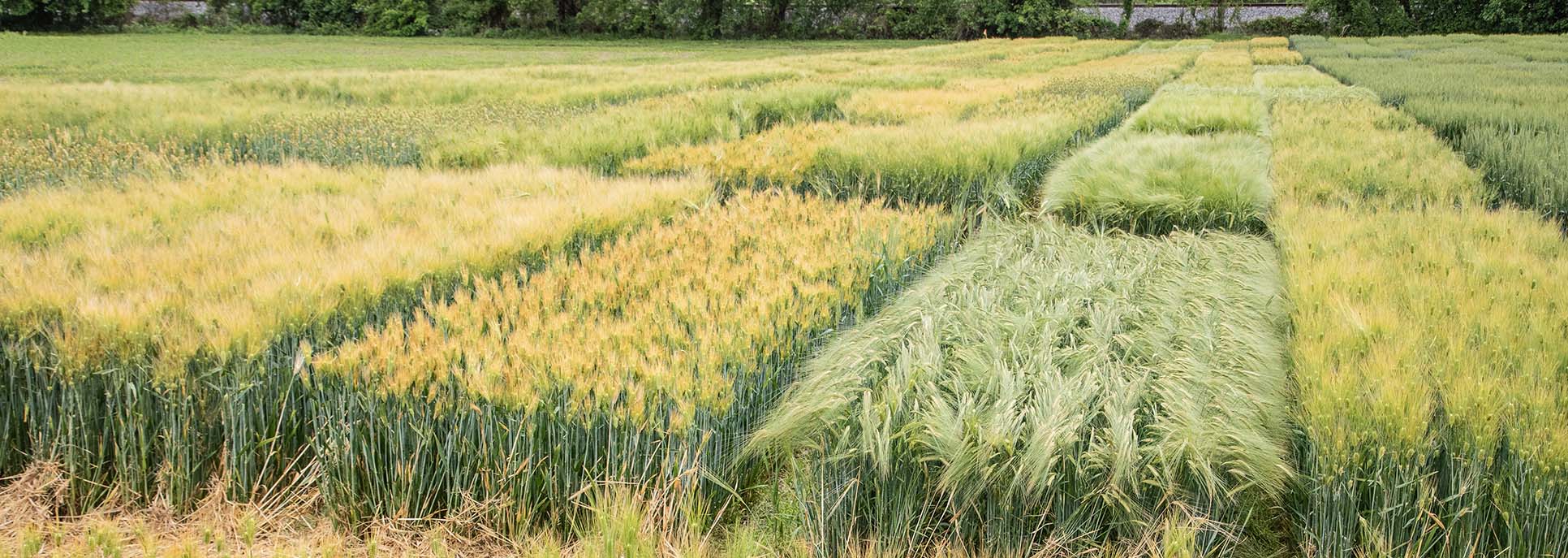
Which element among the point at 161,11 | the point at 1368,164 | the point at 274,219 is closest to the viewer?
the point at 274,219

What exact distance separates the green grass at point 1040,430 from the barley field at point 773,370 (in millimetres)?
12

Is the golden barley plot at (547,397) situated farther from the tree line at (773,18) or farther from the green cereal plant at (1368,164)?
the tree line at (773,18)

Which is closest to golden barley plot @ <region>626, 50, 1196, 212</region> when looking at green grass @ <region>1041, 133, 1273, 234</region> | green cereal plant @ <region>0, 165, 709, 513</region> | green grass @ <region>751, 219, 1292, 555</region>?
green grass @ <region>1041, 133, 1273, 234</region>

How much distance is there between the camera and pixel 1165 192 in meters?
5.07

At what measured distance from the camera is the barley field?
1792 millimetres

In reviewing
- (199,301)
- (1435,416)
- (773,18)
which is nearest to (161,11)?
(773,18)

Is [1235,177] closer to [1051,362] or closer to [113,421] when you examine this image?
[1051,362]

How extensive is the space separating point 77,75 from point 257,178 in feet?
43.7

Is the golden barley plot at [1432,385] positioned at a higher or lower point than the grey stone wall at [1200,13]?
lower

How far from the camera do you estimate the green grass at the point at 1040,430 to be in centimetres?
183

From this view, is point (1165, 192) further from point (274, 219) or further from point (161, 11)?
point (161, 11)

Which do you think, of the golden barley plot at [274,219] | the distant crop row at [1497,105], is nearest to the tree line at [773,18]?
the distant crop row at [1497,105]

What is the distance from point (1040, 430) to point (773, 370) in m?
0.84

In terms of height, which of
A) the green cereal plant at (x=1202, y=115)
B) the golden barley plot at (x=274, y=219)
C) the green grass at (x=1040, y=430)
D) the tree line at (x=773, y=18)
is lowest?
the green grass at (x=1040, y=430)
